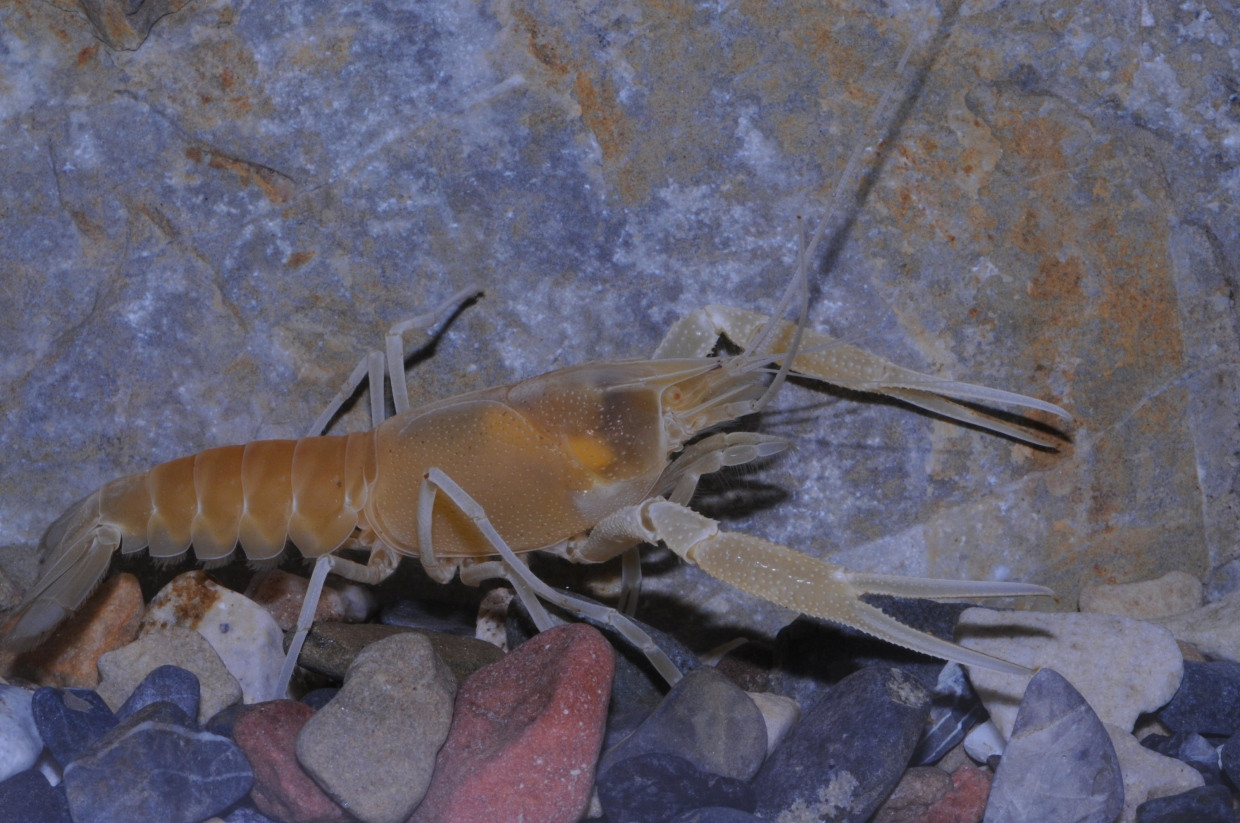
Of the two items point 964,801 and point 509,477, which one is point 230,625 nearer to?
point 509,477

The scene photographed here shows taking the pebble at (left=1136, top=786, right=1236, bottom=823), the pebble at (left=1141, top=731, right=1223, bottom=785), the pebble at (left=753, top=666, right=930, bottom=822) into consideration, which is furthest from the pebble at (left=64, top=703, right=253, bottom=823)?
the pebble at (left=1141, top=731, right=1223, bottom=785)

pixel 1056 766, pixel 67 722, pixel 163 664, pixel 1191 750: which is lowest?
pixel 1191 750

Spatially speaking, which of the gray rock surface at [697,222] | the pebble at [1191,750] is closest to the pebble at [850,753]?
the pebble at [1191,750]

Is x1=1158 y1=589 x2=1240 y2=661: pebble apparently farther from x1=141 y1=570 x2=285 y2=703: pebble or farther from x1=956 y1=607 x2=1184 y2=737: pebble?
x1=141 y1=570 x2=285 y2=703: pebble

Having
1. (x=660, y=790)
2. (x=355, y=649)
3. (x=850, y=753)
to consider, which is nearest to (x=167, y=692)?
(x=355, y=649)

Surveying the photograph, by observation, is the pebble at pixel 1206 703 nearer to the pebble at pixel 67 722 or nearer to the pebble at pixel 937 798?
the pebble at pixel 937 798
